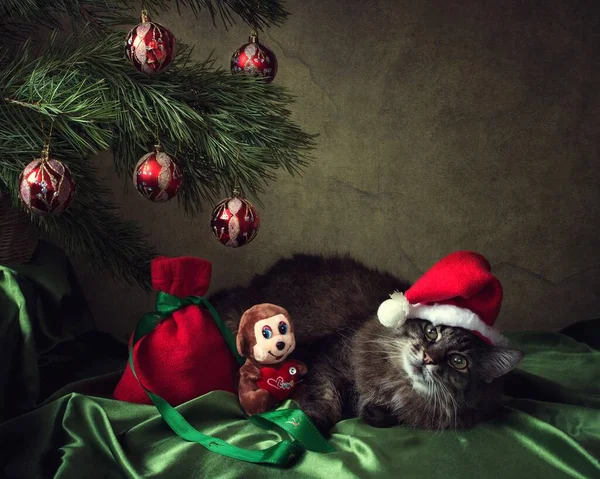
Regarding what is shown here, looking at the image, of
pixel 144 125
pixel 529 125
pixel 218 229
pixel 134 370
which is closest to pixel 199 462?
pixel 134 370

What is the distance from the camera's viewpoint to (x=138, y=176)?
1.00 metres

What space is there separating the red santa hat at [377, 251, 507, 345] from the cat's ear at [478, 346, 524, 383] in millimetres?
33

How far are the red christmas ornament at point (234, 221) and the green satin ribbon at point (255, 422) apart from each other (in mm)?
140

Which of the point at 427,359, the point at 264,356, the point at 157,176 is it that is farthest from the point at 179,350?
the point at 427,359

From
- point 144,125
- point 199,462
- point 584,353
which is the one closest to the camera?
point 199,462

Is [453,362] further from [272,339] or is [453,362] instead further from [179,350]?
[179,350]

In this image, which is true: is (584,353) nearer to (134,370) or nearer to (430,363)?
(430,363)

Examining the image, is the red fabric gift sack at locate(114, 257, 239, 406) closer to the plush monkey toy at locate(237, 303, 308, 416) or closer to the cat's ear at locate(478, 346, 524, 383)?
the plush monkey toy at locate(237, 303, 308, 416)

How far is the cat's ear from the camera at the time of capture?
40.3 inches

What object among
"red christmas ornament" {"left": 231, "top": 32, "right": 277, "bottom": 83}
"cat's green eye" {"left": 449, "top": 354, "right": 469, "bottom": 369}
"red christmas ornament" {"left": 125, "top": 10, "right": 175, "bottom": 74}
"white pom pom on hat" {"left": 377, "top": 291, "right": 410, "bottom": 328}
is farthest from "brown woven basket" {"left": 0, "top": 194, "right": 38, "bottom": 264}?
"cat's green eye" {"left": 449, "top": 354, "right": 469, "bottom": 369}

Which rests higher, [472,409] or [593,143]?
[593,143]

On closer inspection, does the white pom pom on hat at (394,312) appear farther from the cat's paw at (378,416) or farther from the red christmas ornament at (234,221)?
the red christmas ornament at (234,221)

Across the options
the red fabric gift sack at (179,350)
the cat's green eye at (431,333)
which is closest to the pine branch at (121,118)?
the red fabric gift sack at (179,350)

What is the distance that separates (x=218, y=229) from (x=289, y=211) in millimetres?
629
